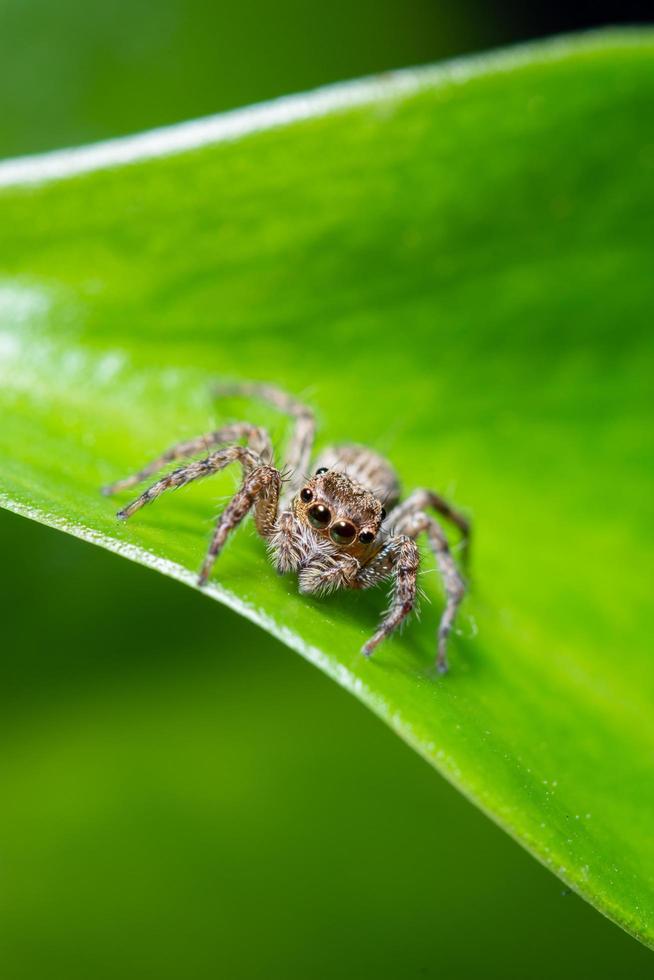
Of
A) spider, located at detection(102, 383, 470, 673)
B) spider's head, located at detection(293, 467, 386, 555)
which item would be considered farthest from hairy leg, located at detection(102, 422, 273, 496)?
spider's head, located at detection(293, 467, 386, 555)

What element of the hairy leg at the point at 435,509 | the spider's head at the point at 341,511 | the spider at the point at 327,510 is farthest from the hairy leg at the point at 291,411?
the hairy leg at the point at 435,509

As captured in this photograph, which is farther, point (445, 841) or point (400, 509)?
point (400, 509)

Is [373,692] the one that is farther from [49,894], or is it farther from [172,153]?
[172,153]

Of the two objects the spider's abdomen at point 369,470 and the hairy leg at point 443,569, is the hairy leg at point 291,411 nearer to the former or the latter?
the spider's abdomen at point 369,470

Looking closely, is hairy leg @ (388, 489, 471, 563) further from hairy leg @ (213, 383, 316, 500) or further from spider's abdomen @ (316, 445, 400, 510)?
hairy leg @ (213, 383, 316, 500)

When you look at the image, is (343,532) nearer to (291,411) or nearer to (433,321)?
(291,411)

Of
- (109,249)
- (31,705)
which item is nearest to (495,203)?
(109,249)

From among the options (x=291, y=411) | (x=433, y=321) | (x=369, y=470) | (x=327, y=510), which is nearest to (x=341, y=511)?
(x=327, y=510)

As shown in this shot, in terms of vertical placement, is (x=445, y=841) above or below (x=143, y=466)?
below
